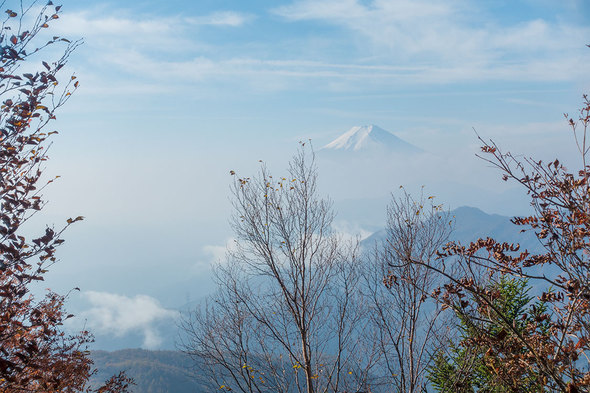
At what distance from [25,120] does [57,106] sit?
364 millimetres

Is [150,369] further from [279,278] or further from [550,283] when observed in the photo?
[550,283]

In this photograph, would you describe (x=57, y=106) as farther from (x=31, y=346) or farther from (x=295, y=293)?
(x=295, y=293)

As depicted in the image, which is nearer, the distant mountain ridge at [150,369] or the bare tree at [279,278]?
the bare tree at [279,278]

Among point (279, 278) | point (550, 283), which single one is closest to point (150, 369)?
point (279, 278)

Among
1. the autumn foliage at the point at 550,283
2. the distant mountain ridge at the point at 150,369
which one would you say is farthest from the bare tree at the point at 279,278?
the distant mountain ridge at the point at 150,369

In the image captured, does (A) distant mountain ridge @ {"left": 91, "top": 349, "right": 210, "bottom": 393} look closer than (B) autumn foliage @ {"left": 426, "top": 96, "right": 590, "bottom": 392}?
No

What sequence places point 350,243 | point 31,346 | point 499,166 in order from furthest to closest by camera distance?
point 350,243 → point 499,166 → point 31,346

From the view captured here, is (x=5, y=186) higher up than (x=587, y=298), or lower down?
higher up

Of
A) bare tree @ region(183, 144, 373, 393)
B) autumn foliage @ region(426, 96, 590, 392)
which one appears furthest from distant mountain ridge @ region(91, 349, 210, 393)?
autumn foliage @ region(426, 96, 590, 392)

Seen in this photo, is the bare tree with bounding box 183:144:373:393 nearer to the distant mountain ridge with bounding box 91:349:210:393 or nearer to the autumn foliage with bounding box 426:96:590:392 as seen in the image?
the autumn foliage with bounding box 426:96:590:392

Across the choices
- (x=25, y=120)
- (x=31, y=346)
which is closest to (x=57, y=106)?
(x=25, y=120)

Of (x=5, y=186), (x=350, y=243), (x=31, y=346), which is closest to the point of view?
(x=31, y=346)

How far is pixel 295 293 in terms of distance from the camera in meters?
8.02

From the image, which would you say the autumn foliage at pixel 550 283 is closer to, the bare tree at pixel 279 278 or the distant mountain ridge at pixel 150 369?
the bare tree at pixel 279 278
